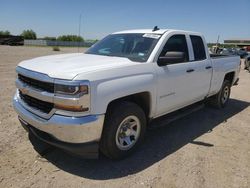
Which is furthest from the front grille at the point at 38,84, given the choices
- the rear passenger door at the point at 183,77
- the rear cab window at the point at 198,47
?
the rear cab window at the point at 198,47

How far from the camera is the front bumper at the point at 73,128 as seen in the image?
319cm

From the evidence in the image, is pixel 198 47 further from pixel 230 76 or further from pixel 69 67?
pixel 69 67

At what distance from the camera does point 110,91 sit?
338 centimetres

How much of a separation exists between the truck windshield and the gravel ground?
1545 mm

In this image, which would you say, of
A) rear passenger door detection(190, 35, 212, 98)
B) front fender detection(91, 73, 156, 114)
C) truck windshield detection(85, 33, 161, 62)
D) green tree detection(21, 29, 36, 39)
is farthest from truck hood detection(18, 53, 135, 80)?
green tree detection(21, 29, 36, 39)

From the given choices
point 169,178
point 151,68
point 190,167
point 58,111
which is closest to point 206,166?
point 190,167

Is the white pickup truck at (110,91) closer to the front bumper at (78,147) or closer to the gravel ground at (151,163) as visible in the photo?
the front bumper at (78,147)

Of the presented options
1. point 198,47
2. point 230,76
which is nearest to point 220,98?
point 230,76

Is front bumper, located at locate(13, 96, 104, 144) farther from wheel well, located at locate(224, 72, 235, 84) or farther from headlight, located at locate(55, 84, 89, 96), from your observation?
wheel well, located at locate(224, 72, 235, 84)

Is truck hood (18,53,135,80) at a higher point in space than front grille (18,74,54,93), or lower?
higher

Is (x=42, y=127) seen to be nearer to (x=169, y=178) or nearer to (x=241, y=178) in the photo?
(x=169, y=178)

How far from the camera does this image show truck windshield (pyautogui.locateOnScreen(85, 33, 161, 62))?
4.37 meters

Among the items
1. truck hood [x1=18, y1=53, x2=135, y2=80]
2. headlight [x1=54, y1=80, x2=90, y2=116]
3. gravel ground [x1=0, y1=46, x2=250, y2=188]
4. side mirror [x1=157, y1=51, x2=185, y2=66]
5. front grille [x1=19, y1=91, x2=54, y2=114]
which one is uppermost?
side mirror [x1=157, y1=51, x2=185, y2=66]

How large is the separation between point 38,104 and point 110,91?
100 centimetres
